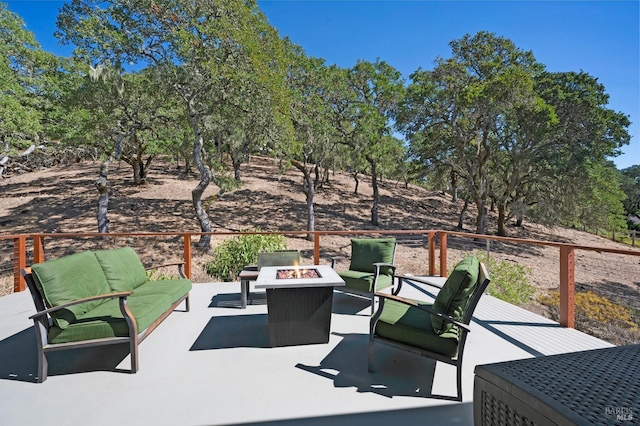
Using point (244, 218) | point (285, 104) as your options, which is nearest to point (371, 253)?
point (285, 104)

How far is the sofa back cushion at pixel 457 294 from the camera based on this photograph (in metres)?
2.09

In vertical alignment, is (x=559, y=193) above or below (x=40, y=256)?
above

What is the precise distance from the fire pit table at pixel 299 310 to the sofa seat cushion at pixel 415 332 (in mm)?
609

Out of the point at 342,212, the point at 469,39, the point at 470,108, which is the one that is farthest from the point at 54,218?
the point at 469,39

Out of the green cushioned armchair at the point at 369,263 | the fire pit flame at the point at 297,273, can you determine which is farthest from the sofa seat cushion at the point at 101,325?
the green cushioned armchair at the point at 369,263

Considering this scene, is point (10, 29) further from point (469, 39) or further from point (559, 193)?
point (559, 193)

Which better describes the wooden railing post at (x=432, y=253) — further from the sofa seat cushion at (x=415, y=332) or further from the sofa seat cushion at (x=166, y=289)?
the sofa seat cushion at (x=166, y=289)

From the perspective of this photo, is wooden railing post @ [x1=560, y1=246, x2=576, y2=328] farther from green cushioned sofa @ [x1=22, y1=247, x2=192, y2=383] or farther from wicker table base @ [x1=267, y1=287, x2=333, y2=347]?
green cushioned sofa @ [x1=22, y1=247, x2=192, y2=383]

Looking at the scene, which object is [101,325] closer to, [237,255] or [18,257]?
[18,257]

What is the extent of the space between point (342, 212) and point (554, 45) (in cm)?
1041

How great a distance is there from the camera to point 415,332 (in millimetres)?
2217

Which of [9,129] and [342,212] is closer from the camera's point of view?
[9,129]

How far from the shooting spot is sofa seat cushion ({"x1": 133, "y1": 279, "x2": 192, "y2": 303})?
3061 millimetres

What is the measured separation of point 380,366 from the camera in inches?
96.9
